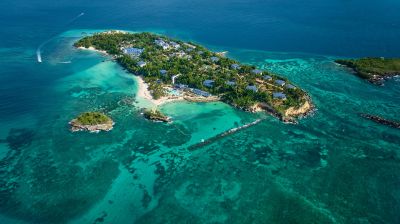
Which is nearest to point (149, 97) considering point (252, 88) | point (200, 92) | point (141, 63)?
point (200, 92)

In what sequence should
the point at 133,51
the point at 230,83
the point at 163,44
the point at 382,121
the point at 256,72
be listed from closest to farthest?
1. the point at 382,121
2. the point at 230,83
3. the point at 256,72
4. the point at 133,51
5. the point at 163,44

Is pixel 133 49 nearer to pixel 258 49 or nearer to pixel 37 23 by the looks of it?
pixel 258 49

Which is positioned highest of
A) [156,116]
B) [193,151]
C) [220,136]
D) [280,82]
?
[280,82]

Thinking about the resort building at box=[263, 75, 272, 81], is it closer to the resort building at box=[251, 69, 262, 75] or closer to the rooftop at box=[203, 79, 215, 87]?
the resort building at box=[251, 69, 262, 75]

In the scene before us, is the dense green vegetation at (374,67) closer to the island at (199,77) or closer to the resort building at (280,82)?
the island at (199,77)

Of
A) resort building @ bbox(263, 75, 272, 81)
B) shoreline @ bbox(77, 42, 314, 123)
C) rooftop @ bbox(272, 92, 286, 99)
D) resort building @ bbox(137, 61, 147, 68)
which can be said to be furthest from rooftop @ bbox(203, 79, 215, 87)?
resort building @ bbox(137, 61, 147, 68)

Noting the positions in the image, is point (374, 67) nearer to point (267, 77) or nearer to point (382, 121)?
point (382, 121)

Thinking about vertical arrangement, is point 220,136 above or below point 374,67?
below
